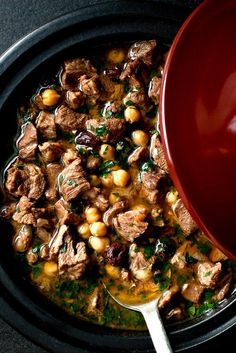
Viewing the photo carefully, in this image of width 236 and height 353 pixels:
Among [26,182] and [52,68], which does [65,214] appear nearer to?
[26,182]

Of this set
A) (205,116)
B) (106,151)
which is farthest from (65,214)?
(205,116)

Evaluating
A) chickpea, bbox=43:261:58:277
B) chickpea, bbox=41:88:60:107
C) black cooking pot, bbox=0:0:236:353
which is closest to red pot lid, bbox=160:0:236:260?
black cooking pot, bbox=0:0:236:353

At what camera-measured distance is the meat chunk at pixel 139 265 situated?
10.3ft

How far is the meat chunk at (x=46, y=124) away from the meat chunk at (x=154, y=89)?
1.38 ft

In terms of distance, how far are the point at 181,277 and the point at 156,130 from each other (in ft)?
2.07

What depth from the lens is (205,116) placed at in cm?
253

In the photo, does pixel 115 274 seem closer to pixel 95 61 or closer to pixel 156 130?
pixel 156 130

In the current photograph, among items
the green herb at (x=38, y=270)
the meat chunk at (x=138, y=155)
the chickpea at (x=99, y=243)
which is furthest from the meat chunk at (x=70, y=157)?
the green herb at (x=38, y=270)

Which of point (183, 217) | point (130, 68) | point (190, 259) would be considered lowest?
point (190, 259)

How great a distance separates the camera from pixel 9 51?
305 centimetres

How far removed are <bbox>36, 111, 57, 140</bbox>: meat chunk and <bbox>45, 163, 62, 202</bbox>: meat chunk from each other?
13 centimetres

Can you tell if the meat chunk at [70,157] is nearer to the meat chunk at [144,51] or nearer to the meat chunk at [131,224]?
the meat chunk at [131,224]

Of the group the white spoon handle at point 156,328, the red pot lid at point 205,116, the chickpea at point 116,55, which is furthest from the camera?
the chickpea at point 116,55

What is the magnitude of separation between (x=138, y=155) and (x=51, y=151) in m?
0.36
